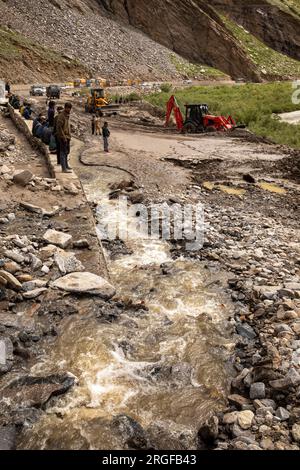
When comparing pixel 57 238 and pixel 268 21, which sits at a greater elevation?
pixel 268 21

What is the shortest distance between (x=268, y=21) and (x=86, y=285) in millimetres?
82074

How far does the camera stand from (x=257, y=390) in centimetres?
511

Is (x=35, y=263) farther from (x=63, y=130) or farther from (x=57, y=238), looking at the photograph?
(x=63, y=130)

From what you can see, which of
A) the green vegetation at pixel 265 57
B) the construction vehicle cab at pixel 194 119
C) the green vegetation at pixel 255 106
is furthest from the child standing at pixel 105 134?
the green vegetation at pixel 265 57

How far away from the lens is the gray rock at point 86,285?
708 cm

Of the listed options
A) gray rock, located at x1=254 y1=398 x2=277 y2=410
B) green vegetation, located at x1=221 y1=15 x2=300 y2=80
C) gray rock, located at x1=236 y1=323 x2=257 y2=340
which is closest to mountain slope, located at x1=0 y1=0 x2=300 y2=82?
green vegetation, located at x1=221 y1=15 x2=300 y2=80

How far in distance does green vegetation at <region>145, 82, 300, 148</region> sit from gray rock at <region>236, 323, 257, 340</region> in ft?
53.7

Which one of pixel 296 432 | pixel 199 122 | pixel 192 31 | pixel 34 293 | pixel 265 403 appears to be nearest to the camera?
pixel 296 432

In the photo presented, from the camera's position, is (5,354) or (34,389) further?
(5,354)

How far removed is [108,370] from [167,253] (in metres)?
4.06

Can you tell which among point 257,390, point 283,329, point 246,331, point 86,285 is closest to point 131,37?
point 86,285

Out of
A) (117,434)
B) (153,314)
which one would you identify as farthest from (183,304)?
(117,434)

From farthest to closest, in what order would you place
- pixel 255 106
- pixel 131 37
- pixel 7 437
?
pixel 131 37
pixel 255 106
pixel 7 437

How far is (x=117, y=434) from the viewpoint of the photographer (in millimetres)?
4691
